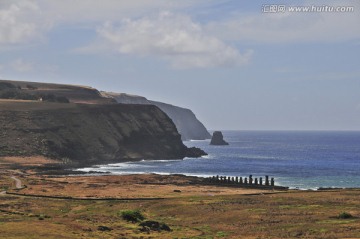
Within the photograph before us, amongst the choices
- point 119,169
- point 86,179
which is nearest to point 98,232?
point 86,179

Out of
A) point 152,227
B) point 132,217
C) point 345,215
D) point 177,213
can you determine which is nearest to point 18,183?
point 177,213

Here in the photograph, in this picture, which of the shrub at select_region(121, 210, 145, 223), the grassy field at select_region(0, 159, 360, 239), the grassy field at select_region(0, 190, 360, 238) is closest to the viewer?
the grassy field at select_region(0, 190, 360, 238)

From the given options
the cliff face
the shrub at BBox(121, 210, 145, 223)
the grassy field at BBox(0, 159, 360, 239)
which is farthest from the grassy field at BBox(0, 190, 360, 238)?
the cliff face

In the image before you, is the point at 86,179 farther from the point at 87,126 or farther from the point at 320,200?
the point at 87,126

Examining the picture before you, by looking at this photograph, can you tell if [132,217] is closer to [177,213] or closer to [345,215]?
[177,213]

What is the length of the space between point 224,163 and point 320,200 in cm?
10746

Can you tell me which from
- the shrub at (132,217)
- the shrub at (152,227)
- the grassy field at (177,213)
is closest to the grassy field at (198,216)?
the grassy field at (177,213)

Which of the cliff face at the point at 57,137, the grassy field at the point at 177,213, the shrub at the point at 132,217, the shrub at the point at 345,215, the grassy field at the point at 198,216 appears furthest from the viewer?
the cliff face at the point at 57,137

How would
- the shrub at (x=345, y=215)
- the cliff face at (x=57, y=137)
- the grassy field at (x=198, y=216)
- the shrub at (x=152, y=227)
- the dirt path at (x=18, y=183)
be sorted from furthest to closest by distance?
the cliff face at (x=57, y=137)
the dirt path at (x=18, y=183)
the shrub at (x=345, y=215)
the shrub at (x=152, y=227)
the grassy field at (x=198, y=216)

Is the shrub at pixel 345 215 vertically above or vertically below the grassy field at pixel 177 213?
above

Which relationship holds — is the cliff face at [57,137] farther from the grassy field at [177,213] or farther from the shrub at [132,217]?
the shrub at [132,217]

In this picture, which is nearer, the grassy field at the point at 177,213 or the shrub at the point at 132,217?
the grassy field at the point at 177,213

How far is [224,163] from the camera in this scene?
182500 mm

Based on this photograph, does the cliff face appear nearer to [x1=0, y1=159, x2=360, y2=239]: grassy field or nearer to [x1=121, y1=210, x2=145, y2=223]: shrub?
[x1=0, y1=159, x2=360, y2=239]: grassy field
